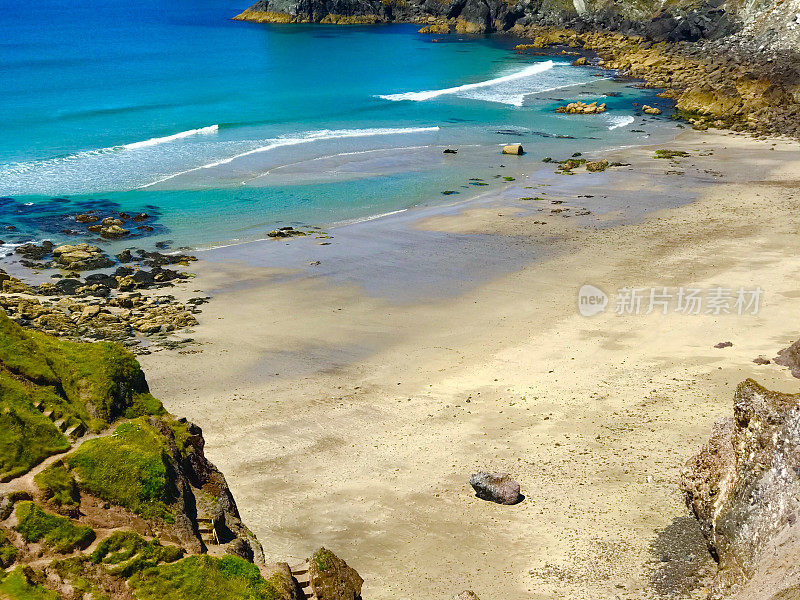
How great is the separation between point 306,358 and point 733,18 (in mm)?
71616

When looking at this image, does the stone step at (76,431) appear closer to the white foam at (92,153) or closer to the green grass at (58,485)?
the green grass at (58,485)

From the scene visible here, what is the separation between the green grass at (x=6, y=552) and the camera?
8.30 m

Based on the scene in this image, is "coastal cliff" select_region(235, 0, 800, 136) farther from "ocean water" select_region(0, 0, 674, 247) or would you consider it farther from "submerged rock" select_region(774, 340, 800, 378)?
"submerged rock" select_region(774, 340, 800, 378)

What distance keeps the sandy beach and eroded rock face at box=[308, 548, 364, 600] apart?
2.26m

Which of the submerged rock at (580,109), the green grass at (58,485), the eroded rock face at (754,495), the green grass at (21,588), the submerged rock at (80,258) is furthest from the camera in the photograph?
the submerged rock at (580,109)

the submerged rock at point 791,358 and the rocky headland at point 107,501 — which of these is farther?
the submerged rock at point 791,358

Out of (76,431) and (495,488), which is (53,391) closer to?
(76,431)

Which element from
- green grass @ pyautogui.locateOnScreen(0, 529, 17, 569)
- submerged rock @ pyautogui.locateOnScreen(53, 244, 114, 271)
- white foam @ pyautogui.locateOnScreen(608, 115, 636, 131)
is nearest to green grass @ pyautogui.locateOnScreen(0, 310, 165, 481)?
green grass @ pyautogui.locateOnScreen(0, 529, 17, 569)

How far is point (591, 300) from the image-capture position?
84.3 ft

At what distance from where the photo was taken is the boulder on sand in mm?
15141

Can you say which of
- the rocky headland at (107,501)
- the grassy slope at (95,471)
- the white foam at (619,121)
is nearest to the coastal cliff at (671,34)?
the white foam at (619,121)

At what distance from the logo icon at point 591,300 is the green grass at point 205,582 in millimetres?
16872

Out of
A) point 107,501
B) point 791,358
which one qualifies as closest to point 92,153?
point 791,358

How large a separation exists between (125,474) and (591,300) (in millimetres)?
18518
